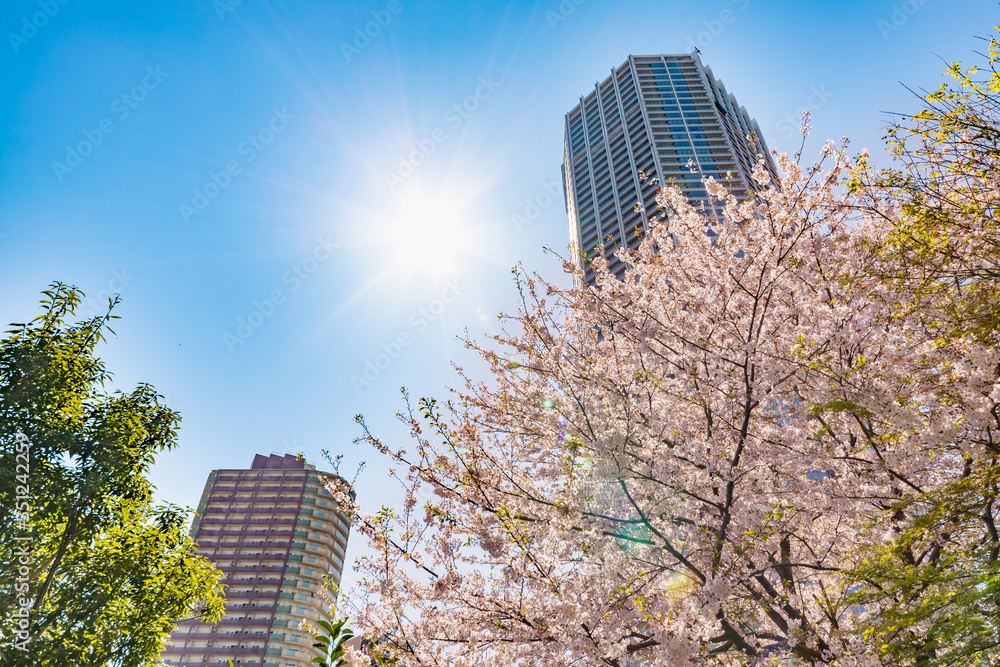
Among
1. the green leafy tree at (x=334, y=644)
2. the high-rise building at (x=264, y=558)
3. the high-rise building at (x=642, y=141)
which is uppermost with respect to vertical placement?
the high-rise building at (x=642, y=141)

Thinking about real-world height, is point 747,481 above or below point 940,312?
below

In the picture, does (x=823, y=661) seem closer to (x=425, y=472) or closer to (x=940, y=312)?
(x=940, y=312)

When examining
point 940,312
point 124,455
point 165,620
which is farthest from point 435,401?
point 165,620

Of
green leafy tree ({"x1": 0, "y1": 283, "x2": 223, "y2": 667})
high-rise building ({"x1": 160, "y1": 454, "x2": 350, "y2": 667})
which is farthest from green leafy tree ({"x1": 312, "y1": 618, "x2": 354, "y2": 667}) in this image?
high-rise building ({"x1": 160, "y1": 454, "x2": 350, "y2": 667})

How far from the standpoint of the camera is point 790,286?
632 cm

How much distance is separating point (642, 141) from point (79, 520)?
70.6 metres

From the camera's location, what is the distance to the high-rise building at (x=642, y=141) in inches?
2367

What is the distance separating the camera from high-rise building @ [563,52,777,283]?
197 feet

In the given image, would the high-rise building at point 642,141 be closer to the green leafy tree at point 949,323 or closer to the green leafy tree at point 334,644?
the green leafy tree at point 334,644

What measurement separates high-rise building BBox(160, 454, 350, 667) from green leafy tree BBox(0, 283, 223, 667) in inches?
1955

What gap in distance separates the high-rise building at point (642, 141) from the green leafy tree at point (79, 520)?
51.4 m

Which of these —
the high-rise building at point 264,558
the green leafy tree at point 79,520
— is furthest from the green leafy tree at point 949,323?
the high-rise building at point 264,558

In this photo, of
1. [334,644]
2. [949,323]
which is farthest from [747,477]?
[334,644]

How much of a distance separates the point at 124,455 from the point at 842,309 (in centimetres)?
1054
